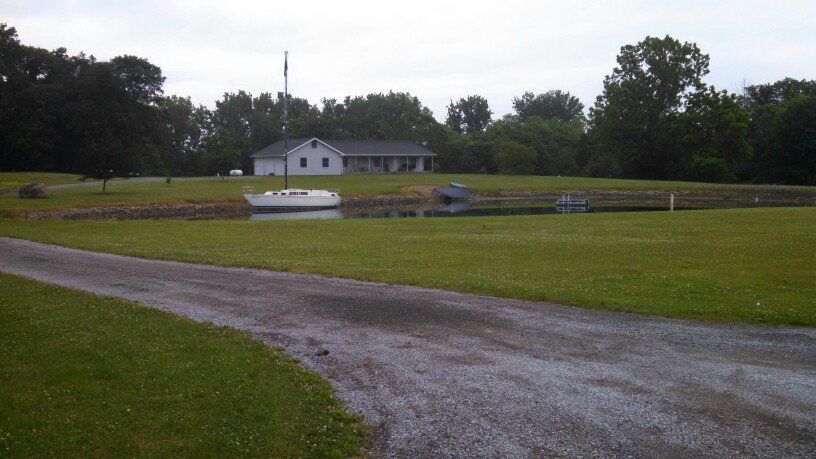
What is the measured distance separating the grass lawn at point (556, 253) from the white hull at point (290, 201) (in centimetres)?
2063

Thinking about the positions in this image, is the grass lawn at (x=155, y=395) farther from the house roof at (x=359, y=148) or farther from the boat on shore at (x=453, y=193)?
the house roof at (x=359, y=148)

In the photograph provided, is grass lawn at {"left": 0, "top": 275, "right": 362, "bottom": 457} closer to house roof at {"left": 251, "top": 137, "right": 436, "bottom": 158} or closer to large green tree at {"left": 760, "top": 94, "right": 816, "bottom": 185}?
house roof at {"left": 251, "top": 137, "right": 436, "bottom": 158}

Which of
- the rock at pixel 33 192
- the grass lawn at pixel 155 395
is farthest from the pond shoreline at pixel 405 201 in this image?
the grass lawn at pixel 155 395

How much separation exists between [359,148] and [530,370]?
88.3 m

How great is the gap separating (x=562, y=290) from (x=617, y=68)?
87.7 meters

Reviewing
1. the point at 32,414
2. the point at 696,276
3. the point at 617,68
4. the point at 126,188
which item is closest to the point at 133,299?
the point at 32,414

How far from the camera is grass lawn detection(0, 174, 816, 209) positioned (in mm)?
50625

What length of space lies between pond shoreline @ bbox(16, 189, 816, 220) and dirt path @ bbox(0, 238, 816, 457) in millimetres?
34667

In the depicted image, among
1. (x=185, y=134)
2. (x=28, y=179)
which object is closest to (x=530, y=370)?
(x=28, y=179)

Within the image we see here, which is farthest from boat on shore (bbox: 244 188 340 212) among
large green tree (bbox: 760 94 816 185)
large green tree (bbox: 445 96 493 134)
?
large green tree (bbox: 445 96 493 134)

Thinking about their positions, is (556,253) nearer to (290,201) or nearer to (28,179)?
(290,201)

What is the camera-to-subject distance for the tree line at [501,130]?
74.2 m

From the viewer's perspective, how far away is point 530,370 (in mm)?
8828

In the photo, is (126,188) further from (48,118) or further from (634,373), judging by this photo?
(634,373)
